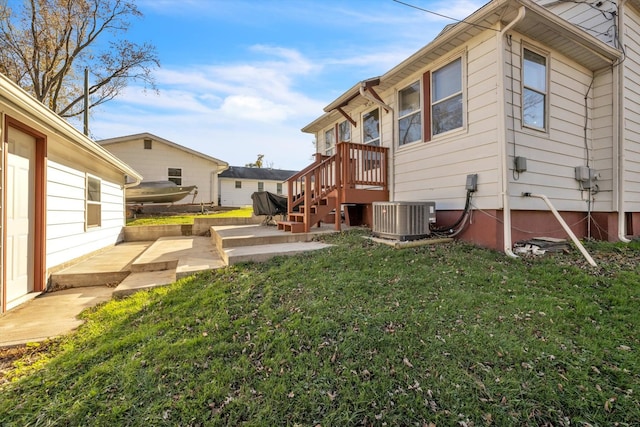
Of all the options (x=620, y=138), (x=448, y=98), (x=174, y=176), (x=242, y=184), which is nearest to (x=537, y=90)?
(x=448, y=98)

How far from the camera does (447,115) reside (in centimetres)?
537

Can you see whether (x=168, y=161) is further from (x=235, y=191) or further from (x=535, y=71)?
(x=535, y=71)

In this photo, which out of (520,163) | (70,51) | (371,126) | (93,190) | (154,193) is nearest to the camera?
(520,163)

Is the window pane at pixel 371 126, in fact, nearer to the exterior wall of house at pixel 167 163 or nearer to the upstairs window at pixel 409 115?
the upstairs window at pixel 409 115

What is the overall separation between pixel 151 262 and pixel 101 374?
312cm

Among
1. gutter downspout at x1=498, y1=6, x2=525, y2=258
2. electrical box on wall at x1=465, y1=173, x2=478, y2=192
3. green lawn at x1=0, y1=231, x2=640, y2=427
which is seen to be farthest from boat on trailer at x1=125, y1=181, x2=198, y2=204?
gutter downspout at x1=498, y1=6, x2=525, y2=258

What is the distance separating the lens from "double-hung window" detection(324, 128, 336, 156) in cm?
964

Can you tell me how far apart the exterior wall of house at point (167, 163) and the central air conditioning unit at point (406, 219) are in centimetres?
1393


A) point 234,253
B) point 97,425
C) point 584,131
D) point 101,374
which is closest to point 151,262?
point 234,253

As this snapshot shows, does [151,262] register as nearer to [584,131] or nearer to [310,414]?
[310,414]

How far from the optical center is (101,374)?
7.05 ft

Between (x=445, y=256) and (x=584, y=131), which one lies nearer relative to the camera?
(x=445, y=256)

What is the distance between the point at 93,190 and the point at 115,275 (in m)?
3.04

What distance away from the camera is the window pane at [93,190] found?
6.39m
